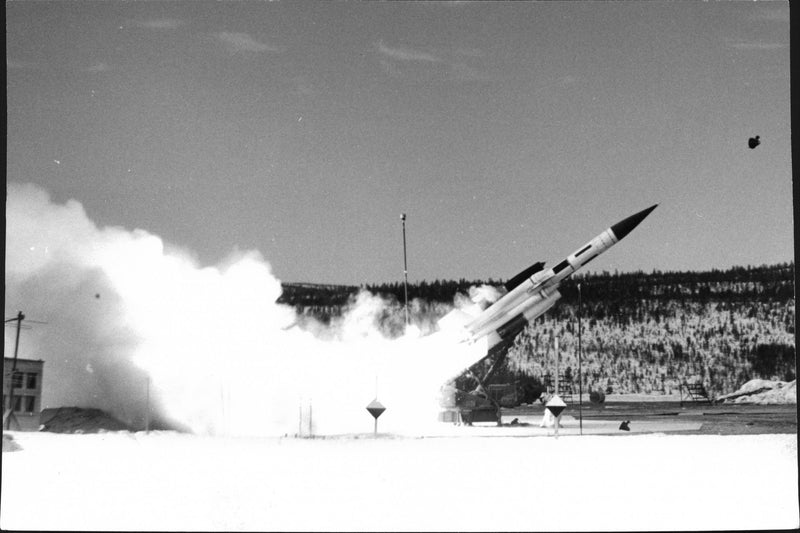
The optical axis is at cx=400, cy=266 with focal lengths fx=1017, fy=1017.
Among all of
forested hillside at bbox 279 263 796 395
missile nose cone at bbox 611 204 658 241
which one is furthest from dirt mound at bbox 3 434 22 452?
forested hillside at bbox 279 263 796 395

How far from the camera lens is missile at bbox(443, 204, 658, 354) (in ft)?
87.0

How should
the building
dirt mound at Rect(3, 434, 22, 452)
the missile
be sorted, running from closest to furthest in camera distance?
1. dirt mound at Rect(3, 434, 22, 452)
2. the building
3. the missile

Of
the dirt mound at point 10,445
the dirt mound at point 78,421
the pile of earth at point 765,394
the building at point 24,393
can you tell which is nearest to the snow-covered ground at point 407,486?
the dirt mound at point 10,445

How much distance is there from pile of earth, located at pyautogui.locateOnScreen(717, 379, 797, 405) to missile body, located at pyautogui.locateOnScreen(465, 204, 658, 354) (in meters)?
17.6

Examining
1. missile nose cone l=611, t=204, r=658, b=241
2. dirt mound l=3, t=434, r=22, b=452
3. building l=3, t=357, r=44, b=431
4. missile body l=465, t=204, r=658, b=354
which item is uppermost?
missile nose cone l=611, t=204, r=658, b=241

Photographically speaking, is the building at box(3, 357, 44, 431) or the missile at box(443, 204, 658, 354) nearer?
the building at box(3, 357, 44, 431)

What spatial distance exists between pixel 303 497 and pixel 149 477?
3447mm

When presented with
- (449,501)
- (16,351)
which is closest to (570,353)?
(16,351)

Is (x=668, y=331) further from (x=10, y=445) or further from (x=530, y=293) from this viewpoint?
(x=10, y=445)

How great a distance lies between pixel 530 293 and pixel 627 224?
314 centimetres

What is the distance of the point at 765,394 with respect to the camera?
43.3 m

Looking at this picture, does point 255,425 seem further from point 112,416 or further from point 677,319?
point 677,319

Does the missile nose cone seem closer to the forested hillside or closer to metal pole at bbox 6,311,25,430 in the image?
metal pole at bbox 6,311,25,430

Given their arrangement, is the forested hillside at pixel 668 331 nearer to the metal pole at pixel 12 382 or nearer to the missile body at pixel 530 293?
the missile body at pixel 530 293
